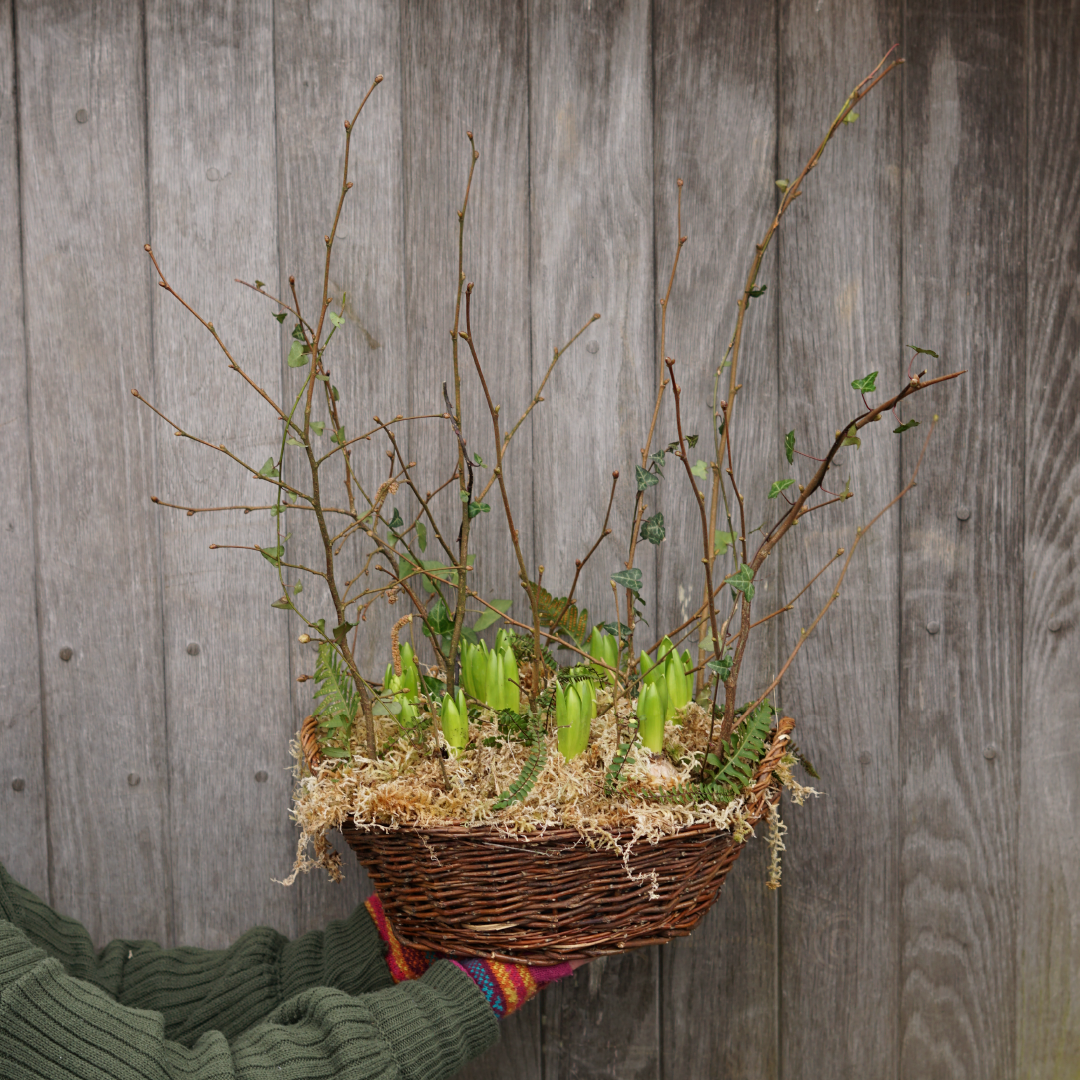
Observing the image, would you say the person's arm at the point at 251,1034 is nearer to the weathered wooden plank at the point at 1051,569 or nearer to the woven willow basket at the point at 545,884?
the woven willow basket at the point at 545,884

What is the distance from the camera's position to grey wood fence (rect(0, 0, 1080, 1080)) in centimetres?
113

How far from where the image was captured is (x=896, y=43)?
1.12 metres

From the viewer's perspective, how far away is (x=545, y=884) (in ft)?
2.68

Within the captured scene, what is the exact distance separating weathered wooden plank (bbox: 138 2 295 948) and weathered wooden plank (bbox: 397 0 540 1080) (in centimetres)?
19

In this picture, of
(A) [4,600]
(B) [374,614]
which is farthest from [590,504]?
(A) [4,600]

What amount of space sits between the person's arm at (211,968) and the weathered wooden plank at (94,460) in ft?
0.42

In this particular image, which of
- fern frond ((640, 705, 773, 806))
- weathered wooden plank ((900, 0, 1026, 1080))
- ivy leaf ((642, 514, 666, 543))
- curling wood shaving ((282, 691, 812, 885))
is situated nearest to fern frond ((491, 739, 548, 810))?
curling wood shaving ((282, 691, 812, 885))

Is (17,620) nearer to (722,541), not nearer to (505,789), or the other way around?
(505,789)

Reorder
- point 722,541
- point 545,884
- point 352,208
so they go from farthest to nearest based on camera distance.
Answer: point 352,208 → point 722,541 → point 545,884

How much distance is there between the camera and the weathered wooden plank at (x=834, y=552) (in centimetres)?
113

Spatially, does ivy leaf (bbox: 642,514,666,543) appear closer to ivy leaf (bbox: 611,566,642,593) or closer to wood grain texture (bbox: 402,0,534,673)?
ivy leaf (bbox: 611,566,642,593)

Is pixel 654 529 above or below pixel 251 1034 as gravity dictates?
above

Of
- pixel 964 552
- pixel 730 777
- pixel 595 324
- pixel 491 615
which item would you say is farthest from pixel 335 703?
pixel 964 552

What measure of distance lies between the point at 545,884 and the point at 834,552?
0.60 metres
